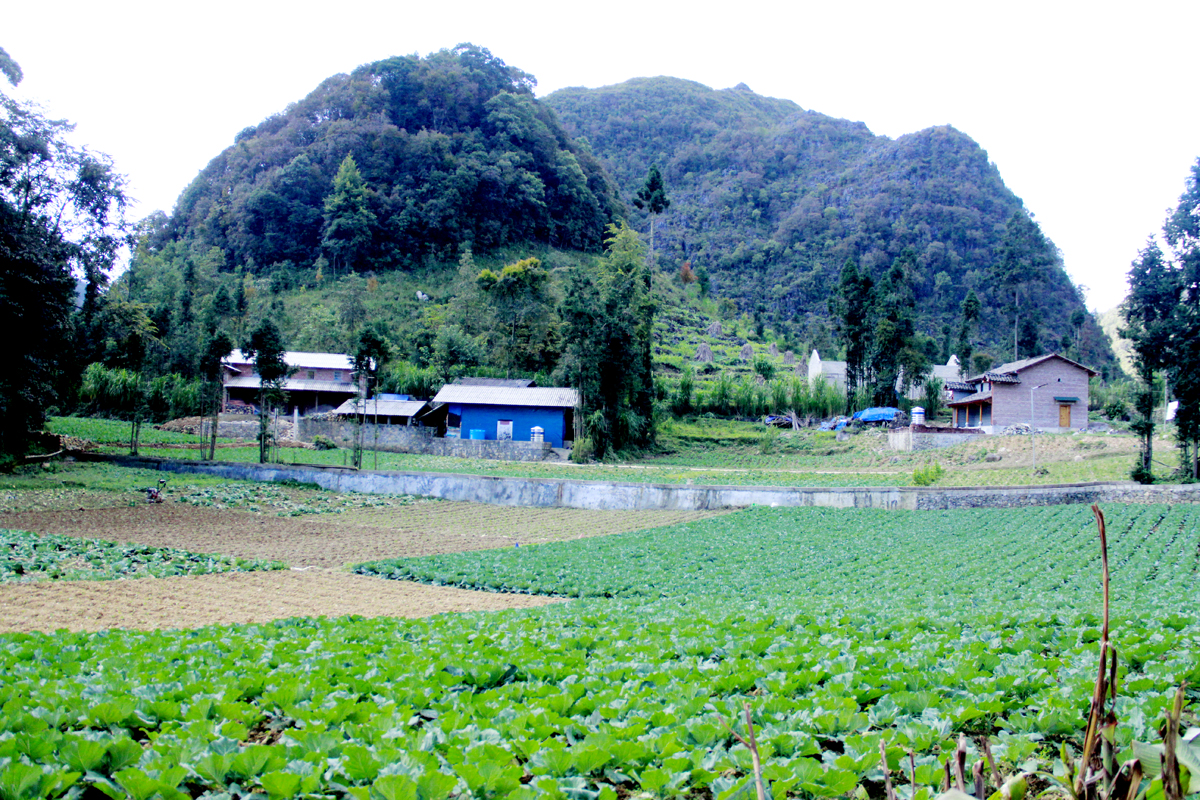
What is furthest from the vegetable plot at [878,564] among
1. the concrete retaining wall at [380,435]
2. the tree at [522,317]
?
the tree at [522,317]

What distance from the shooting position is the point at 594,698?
407 cm

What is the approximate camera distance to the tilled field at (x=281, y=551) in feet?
30.0

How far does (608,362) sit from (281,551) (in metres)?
26.4

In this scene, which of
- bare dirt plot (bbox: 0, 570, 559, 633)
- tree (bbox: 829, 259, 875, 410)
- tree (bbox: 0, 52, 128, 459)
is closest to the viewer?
bare dirt plot (bbox: 0, 570, 559, 633)

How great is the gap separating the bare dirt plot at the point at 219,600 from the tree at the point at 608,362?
1024 inches

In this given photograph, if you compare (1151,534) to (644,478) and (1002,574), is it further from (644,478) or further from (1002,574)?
(644,478)

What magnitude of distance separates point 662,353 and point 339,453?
33.5 meters

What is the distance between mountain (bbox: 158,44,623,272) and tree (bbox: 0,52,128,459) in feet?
146

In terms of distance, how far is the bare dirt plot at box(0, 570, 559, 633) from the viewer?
859cm

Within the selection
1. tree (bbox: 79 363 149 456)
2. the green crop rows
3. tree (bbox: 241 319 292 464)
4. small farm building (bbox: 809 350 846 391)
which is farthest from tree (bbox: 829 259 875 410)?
tree (bbox: 79 363 149 456)

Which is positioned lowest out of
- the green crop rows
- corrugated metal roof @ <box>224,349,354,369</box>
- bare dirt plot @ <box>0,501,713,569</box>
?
bare dirt plot @ <box>0,501,713,569</box>

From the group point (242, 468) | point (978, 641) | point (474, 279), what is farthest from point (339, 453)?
point (978, 641)

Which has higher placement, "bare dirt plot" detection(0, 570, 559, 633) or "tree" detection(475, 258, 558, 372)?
"tree" detection(475, 258, 558, 372)

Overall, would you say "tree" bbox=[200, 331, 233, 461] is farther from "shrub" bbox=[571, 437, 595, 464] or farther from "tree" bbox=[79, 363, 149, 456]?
"tree" bbox=[79, 363, 149, 456]
